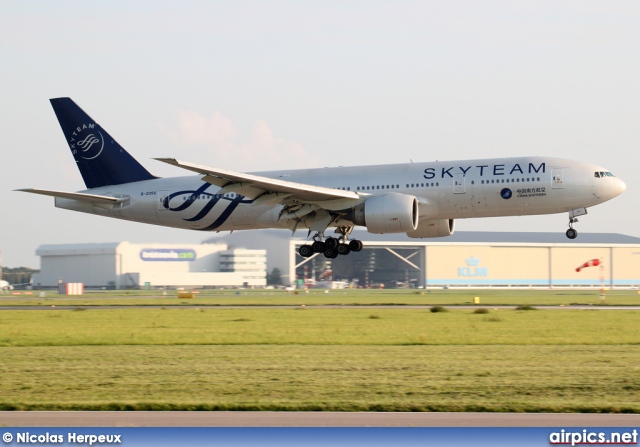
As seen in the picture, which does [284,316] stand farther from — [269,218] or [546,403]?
[546,403]

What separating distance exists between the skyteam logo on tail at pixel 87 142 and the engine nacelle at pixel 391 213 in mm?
15575

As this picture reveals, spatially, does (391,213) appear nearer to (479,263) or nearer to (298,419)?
(298,419)

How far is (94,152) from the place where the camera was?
47.3 metres

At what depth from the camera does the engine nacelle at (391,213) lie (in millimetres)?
39312

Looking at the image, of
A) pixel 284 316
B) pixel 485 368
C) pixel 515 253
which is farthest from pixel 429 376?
pixel 515 253

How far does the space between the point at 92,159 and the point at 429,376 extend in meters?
31.5

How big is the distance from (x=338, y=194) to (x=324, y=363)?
18.3 m

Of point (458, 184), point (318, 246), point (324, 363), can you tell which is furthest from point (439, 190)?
point (324, 363)

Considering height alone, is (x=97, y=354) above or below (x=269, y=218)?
below

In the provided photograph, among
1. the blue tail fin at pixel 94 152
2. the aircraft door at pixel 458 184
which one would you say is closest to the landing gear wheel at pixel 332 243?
the aircraft door at pixel 458 184

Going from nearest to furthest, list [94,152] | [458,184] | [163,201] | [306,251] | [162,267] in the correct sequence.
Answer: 1. [458,184]
2. [306,251]
3. [163,201]
4. [94,152]
5. [162,267]

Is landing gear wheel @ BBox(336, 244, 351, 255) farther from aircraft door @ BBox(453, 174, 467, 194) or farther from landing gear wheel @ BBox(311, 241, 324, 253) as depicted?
aircraft door @ BBox(453, 174, 467, 194)

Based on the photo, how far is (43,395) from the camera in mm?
17266

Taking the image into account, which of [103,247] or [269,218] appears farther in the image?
[103,247]
